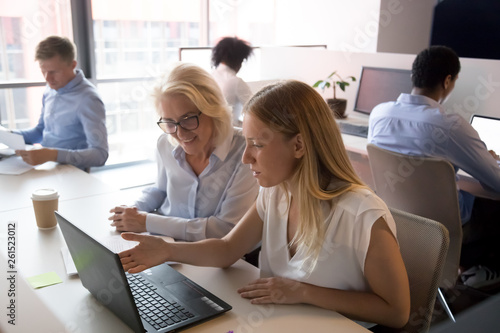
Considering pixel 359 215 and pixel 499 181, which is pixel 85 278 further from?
pixel 499 181

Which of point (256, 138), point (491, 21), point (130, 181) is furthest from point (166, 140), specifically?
point (491, 21)

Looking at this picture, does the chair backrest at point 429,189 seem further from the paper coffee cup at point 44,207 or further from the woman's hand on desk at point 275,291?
the paper coffee cup at point 44,207

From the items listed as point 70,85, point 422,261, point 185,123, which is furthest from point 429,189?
point 70,85

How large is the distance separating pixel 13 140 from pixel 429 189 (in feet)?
6.61

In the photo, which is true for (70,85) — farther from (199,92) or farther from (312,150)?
(312,150)

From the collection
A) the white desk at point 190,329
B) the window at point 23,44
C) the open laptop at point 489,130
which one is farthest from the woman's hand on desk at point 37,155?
the open laptop at point 489,130

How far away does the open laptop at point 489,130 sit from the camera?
8.90 feet

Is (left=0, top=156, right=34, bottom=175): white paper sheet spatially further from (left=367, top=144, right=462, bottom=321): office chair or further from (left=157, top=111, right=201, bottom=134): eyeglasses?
(left=367, top=144, right=462, bottom=321): office chair

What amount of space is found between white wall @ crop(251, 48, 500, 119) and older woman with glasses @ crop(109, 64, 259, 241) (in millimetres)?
1899

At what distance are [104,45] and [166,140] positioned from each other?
3190 mm

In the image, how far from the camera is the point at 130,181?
14.7 ft

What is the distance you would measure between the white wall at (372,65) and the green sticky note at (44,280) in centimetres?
261

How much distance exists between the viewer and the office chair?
197cm

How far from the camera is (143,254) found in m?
1.26
